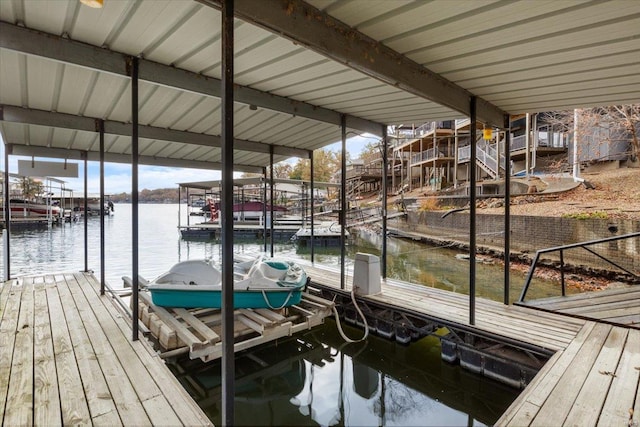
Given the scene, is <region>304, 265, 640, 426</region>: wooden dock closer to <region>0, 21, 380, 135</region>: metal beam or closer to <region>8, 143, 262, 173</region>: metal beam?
<region>0, 21, 380, 135</region>: metal beam

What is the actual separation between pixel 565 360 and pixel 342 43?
339 cm

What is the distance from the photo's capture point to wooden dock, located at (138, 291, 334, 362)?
3658mm

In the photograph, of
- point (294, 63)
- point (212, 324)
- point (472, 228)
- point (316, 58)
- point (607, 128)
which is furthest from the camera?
point (607, 128)

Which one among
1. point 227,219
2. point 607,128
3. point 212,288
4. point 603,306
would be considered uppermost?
point 607,128

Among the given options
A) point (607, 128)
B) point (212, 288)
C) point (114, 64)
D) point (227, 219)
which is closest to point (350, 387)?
point (212, 288)

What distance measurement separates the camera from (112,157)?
6801mm

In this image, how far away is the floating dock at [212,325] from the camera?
12.0 ft

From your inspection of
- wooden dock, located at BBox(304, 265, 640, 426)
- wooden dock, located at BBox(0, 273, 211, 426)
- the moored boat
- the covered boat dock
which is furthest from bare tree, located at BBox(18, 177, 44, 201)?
wooden dock, located at BBox(304, 265, 640, 426)

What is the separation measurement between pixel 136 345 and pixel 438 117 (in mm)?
4690

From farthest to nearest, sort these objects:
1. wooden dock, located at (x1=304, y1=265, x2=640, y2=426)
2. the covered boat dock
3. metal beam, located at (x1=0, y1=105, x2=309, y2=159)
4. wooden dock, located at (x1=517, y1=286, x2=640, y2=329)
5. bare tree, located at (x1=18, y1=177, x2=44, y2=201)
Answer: bare tree, located at (x1=18, y1=177, x2=44, y2=201), metal beam, located at (x1=0, y1=105, x2=309, y2=159), wooden dock, located at (x1=517, y1=286, x2=640, y2=329), wooden dock, located at (x1=304, y1=265, x2=640, y2=426), the covered boat dock

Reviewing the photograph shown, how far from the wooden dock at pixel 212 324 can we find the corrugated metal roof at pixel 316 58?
2704 millimetres

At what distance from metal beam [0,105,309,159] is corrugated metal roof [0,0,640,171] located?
2cm

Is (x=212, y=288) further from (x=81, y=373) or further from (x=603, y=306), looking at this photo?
(x=603, y=306)

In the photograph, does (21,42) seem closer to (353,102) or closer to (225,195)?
(225,195)
